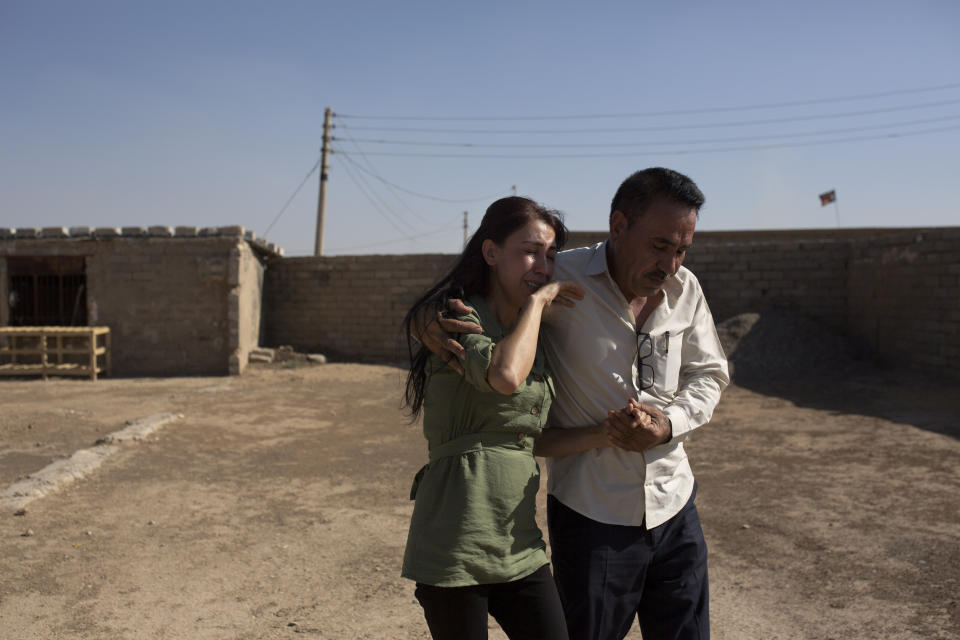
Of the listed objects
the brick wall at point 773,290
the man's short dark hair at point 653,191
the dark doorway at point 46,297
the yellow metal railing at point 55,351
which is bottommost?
the yellow metal railing at point 55,351

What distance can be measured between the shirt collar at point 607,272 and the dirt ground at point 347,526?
2117 mm

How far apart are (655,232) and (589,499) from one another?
0.77 meters

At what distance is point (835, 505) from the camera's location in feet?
17.9

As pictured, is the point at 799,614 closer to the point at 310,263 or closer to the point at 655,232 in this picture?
the point at 655,232

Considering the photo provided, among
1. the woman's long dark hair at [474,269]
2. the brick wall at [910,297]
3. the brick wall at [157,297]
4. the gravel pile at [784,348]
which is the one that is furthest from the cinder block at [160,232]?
the woman's long dark hair at [474,269]

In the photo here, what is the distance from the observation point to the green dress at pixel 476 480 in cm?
178

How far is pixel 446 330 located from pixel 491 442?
12.3 inches

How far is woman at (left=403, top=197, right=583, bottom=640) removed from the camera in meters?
1.78

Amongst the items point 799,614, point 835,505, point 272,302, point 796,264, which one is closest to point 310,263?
point 272,302

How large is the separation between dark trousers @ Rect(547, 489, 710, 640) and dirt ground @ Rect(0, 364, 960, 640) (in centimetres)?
164

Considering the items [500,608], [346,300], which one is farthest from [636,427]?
[346,300]

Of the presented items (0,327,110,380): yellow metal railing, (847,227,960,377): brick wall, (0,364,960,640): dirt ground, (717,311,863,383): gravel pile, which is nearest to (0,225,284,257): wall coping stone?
(0,327,110,380): yellow metal railing

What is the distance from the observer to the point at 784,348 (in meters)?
12.3

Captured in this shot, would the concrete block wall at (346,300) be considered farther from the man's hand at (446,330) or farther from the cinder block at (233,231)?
the man's hand at (446,330)
